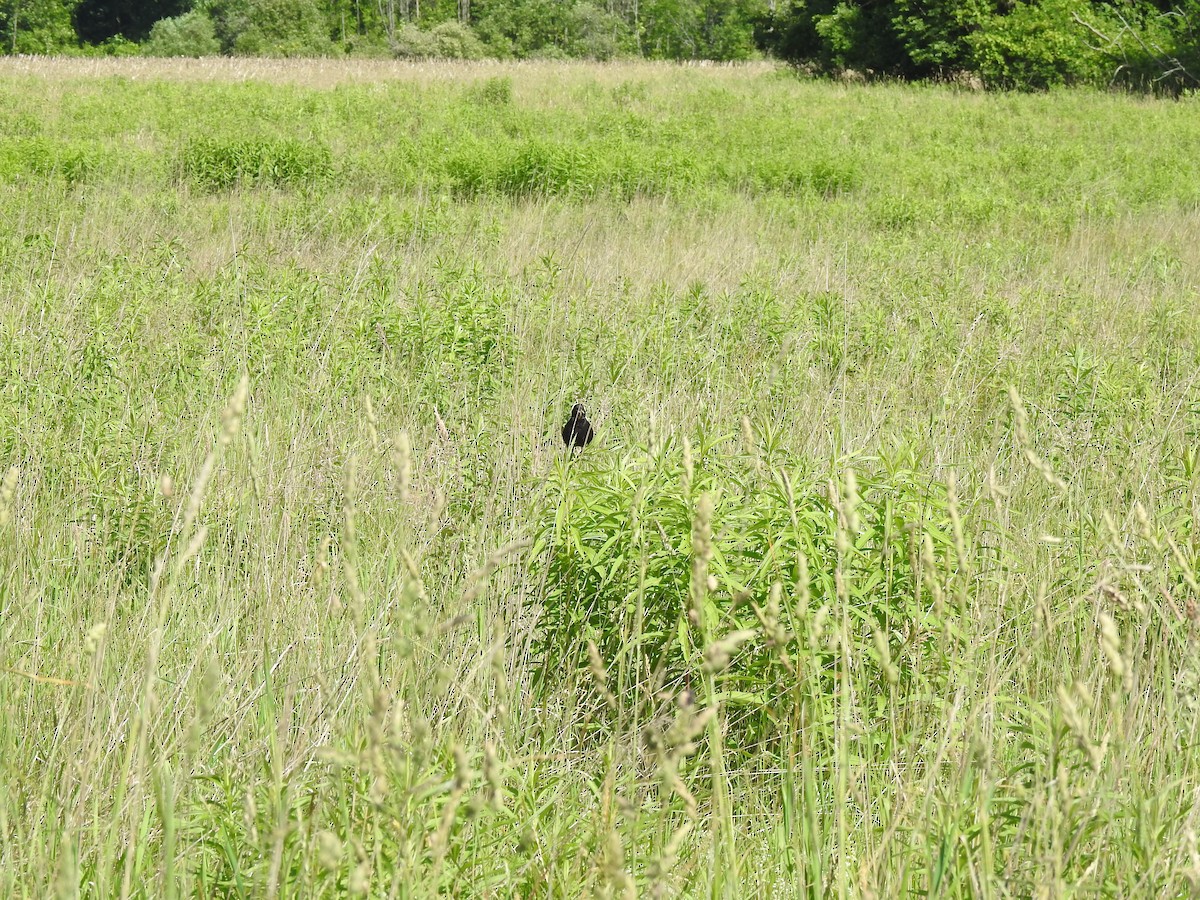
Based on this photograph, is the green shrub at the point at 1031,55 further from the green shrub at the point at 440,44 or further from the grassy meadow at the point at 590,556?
the green shrub at the point at 440,44

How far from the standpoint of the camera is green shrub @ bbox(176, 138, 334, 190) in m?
9.29

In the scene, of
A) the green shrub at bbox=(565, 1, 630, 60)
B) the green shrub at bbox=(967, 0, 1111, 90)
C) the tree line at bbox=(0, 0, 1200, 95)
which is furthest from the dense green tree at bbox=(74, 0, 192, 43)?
the green shrub at bbox=(967, 0, 1111, 90)

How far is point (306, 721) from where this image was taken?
1.88 metres

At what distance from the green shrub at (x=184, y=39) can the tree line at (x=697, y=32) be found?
0.07 meters

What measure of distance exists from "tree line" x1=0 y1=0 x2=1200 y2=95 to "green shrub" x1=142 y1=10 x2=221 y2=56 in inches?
2.8

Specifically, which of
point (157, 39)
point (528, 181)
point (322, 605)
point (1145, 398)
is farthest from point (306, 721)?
point (157, 39)

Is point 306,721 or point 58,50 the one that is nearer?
point 306,721

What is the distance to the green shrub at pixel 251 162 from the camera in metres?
9.29

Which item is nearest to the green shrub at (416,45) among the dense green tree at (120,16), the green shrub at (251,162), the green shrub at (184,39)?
the green shrub at (184,39)

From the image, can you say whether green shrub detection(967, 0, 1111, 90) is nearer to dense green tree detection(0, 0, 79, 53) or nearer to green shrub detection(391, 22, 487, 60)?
green shrub detection(391, 22, 487, 60)

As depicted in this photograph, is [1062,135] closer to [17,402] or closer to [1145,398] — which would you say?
[1145,398]

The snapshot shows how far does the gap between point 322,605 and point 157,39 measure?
59.2m

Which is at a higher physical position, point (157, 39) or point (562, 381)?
point (157, 39)

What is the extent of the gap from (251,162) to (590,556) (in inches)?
335
